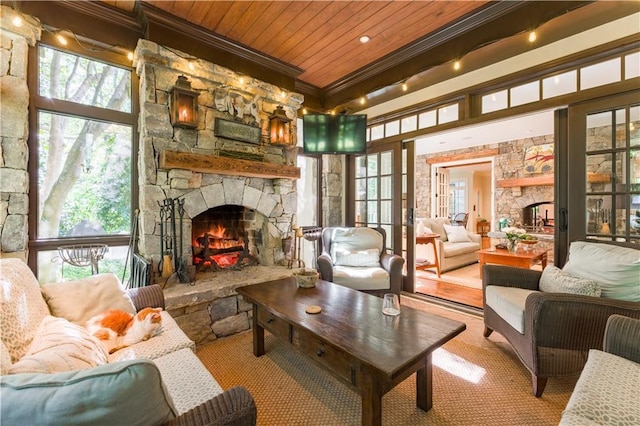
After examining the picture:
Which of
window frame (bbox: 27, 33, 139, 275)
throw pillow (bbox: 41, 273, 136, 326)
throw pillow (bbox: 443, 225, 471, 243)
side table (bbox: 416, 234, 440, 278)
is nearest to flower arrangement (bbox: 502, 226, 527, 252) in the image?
side table (bbox: 416, 234, 440, 278)

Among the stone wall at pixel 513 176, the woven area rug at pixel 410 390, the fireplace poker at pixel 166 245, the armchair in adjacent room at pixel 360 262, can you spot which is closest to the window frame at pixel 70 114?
the fireplace poker at pixel 166 245

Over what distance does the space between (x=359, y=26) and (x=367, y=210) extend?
2433 millimetres

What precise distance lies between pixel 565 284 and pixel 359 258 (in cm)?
189

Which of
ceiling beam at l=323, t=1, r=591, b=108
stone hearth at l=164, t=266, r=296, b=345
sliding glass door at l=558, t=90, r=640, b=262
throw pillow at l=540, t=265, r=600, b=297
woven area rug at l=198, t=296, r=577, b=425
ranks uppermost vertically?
ceiling beam at l=323, t=1, r=591, b=108

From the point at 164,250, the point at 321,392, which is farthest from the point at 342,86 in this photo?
the point at 321,392

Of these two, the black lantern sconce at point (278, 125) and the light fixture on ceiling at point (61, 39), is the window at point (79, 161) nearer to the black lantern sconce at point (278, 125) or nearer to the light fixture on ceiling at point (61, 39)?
the light fixture on ceiling at point (61, 39)

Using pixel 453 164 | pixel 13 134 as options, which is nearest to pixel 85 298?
pixel 13 134

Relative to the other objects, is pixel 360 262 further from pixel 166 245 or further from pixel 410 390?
pixel 166 245

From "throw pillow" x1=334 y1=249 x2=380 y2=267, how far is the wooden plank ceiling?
94.1 inches

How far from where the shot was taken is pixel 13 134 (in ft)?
7.27

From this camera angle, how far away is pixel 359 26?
110 inches

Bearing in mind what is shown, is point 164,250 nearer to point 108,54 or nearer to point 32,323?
point 32,323

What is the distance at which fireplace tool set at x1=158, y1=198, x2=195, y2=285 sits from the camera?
274 cm

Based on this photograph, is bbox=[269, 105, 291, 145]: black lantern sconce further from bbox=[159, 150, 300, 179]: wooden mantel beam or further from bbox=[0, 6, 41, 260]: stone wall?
bbox=[0, 6, 41, 260]: stone wall
